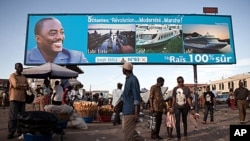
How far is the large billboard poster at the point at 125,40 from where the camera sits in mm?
→ 18250

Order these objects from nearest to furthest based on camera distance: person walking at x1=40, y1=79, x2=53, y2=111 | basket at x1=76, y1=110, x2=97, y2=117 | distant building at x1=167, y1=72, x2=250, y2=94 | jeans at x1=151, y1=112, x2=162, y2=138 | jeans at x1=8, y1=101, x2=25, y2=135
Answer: jeans at x1=8, y1=101, x2=25, y2=135
jeans at x1=151, y1=112, x2=162, y2=138
person walking at x1=40, y1=79, x2=53, y2=111
basket at x1=76, y1=110, x2=97, y2=117
distant building at x1=167, y1=72, x2=250, y2=94

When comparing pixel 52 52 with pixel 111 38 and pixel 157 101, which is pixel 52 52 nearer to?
pixel 111 38

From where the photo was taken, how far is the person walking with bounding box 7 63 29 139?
726 centimetres

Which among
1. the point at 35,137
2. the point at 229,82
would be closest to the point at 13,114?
the point at 35,137

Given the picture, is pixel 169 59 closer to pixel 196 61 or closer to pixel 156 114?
pixel 196 61

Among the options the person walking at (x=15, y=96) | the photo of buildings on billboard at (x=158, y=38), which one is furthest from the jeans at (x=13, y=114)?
the photo of buildings on billboard at (x=158, y=38)

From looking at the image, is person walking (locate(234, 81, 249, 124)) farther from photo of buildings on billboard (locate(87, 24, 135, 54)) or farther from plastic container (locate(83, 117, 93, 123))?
photo of buildings on billboard (locate(87, 24, 135, 54))

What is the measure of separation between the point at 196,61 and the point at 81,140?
12.5m

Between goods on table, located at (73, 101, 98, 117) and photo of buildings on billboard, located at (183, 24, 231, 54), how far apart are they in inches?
335

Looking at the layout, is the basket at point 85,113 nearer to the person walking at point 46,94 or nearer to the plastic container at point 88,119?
the plastic container at point 88,119

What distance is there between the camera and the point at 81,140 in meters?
7.61

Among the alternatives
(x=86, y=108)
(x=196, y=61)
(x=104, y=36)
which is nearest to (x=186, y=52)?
(x=196, y=61)

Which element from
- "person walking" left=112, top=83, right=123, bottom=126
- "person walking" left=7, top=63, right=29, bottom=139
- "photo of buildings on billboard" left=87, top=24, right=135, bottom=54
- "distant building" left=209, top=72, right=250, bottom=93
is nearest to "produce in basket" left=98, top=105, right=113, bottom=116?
"person walking" left=112, top=83, right=123, bottom=126

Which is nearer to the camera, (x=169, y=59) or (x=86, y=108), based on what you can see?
(x=86, y=108)
